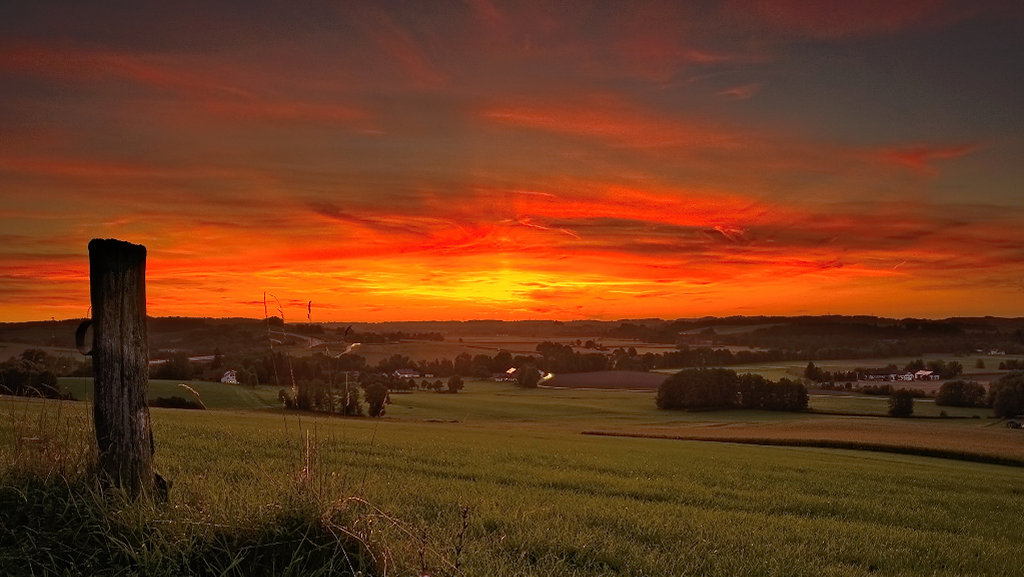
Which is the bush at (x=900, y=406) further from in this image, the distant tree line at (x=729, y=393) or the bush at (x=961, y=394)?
the bush at (x=961, y=394)

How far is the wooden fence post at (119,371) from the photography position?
5992 mm

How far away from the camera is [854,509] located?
12.9m

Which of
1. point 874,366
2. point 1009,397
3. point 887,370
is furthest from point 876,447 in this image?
point 874,366

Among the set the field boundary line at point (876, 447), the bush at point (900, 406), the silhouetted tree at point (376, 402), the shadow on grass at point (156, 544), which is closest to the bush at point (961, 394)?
the bush at point (900, 406)

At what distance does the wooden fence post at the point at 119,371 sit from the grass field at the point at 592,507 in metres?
0.58

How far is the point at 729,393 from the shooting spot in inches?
3398

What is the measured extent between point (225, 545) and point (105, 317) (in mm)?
2454

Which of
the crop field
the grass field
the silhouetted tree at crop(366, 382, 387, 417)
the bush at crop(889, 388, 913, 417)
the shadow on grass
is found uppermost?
the silhouetted tree at crop(366, 382, 387, 417)

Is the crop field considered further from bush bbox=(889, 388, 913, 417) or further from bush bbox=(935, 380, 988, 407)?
bush bbox=(889, 388, 913, 417)

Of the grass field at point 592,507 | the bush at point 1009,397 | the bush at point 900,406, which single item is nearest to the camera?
the grass field at point 592,507

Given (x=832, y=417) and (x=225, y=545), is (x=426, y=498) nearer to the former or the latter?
(x=225, y=545)

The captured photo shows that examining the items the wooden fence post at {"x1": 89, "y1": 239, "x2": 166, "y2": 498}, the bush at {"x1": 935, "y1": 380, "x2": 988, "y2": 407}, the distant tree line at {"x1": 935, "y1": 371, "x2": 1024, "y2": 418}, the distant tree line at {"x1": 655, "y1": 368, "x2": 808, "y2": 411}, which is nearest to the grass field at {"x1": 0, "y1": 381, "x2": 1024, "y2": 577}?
the wooden fence post at {"x1": 89, "y1": 239, "x2": 166, "y2": 498}

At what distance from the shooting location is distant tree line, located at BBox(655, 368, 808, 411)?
281 feet

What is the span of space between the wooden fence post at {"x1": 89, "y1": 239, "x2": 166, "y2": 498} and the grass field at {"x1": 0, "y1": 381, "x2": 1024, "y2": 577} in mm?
584
